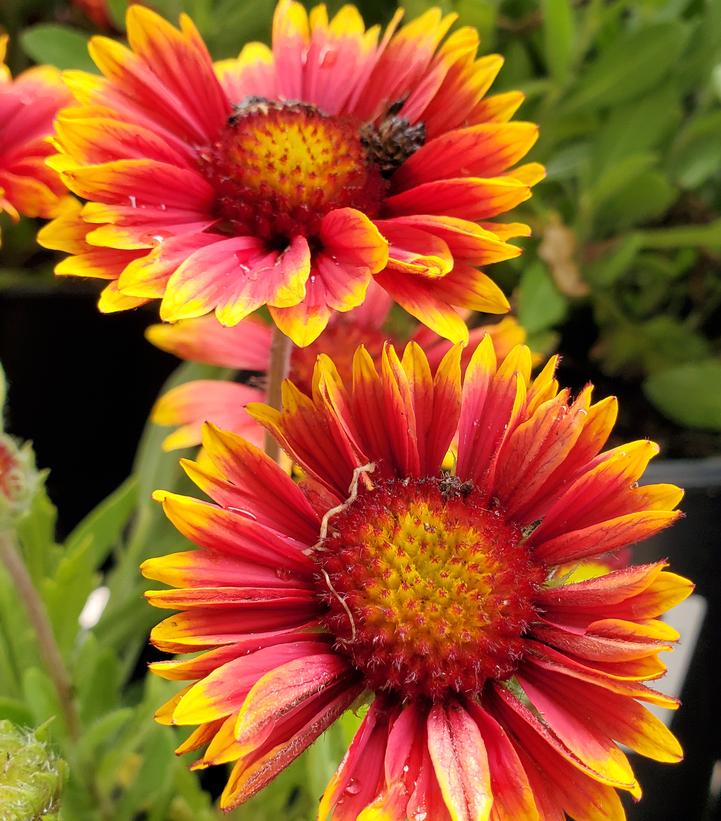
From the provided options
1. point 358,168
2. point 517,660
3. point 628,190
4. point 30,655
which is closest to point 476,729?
point 517,660

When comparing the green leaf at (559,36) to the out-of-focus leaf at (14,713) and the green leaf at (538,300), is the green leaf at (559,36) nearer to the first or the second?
the green leaf at (538,300)

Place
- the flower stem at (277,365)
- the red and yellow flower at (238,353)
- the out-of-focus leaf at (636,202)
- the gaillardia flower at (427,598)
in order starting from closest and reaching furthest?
the gaillardia flower at (427,598), the flower stem at (277,365), the red and yellow flower at (238,353), the out-of-focus leaf at (636,202)

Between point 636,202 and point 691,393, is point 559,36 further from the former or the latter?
point 691,393

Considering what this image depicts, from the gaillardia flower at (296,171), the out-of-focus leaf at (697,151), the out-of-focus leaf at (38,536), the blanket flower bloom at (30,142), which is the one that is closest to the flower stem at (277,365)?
the gaillardia flower at (296,171)

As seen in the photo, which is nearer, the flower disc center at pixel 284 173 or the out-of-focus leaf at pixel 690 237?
the flower disc center at pixel 284 173

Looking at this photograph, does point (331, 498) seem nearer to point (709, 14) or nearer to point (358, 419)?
point (358, 419)

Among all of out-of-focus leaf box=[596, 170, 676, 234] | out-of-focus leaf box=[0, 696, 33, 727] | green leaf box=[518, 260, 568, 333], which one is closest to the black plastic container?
green leaf box=[518, 260, 568, 333]
